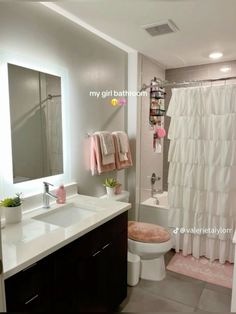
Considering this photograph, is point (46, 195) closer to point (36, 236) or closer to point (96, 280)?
point (36, 236)

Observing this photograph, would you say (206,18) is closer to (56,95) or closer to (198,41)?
(198,41)

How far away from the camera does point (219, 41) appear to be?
2.39 metres

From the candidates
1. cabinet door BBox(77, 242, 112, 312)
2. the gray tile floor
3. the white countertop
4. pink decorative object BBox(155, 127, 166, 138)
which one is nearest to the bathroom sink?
the white countertop

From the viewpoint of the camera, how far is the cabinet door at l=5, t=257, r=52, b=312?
103 centimetres

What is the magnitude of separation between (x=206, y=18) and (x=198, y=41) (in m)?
0.51

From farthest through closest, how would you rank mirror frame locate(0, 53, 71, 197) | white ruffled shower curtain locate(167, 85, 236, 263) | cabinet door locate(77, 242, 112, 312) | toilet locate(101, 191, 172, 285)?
white ruffled shower curtain locate(167, 85, 236, 263) < toilet locate(101, 191, 172, 285) < mirror frame locate(0, 53, 71, 197) < cabinet door locate(77, 242, 112, 312)

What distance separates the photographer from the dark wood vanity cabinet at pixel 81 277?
112cm

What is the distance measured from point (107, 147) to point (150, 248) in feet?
3.34

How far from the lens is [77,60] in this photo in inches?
84.8

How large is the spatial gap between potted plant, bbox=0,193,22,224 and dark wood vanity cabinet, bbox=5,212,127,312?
443mm

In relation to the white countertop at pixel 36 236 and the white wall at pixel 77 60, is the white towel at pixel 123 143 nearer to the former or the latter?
the white wall at pixel 77 60

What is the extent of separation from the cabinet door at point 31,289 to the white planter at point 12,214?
46 cm

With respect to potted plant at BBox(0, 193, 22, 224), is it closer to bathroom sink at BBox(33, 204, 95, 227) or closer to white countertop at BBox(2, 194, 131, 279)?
white countertop at BBox(2, 194, 131, 279)

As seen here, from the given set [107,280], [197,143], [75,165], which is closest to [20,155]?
[75,165]
